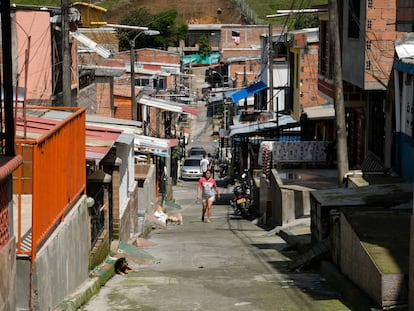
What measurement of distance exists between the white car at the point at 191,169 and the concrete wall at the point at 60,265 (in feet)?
130

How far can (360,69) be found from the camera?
21.2 meters

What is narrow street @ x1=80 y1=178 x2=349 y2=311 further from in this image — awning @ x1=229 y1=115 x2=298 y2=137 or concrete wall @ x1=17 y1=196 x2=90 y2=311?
awning @ x1=229 y1=115 x2=298 y2=137

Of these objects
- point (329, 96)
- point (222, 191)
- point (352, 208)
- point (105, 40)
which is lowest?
point (222, 191)

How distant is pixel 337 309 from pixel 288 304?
2.60ft

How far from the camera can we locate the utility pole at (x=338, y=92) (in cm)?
1908

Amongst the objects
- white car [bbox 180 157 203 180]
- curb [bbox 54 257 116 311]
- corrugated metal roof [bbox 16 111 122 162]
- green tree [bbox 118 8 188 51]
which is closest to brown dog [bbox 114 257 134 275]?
curb [bbox 54 257 116 311]

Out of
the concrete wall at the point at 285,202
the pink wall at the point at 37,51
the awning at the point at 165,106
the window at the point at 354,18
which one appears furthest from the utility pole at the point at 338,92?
A: the awning at the point at 165,106

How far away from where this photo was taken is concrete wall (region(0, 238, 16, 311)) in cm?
770

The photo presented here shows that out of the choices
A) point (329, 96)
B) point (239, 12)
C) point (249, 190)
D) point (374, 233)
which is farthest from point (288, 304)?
point (239, 12)

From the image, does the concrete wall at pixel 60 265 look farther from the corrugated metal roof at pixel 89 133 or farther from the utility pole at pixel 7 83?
the utility pole at pixel 7 83

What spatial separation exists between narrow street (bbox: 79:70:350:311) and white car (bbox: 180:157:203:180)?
29.9m

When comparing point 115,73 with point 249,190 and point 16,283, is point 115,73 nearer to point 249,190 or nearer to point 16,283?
point 249,190

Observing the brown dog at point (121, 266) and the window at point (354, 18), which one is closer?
the brown dog at point (121, 266)

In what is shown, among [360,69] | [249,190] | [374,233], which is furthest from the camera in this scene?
[249,190]
